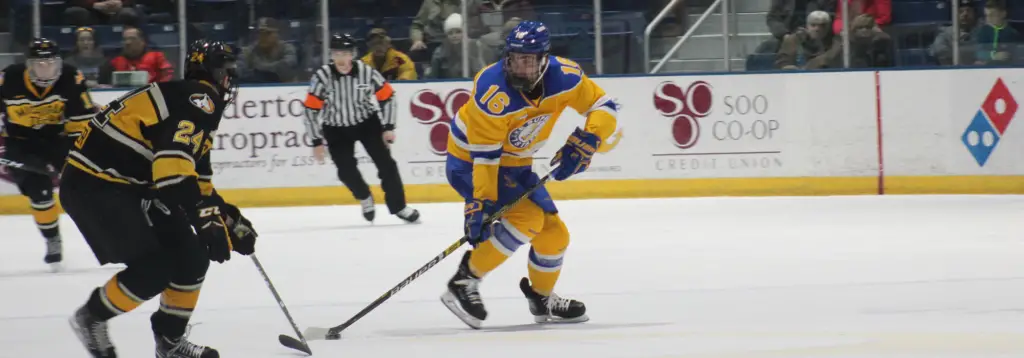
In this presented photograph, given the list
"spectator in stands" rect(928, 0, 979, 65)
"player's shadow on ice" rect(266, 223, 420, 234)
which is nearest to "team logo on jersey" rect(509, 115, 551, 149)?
"player's shadow on ice" rect(266, 223, 420, 234)

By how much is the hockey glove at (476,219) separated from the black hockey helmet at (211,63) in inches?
44.0

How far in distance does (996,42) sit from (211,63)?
7.71 m

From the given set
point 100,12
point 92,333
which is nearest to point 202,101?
point 92,333

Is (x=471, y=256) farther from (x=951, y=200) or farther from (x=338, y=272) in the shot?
(x=951, y=200)

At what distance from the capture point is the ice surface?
441cm

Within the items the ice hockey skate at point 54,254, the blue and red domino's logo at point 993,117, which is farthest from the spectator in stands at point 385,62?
the blue and red domino's logo at point 993,117

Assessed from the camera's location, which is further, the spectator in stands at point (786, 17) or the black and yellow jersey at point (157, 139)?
the spectator in stands at point (786, 17)

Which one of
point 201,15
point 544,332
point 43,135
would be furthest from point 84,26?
point 544,332

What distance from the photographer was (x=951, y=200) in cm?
948

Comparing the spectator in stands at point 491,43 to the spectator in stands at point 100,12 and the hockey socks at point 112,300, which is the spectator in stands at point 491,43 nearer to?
the spectator in stands at point 100,12

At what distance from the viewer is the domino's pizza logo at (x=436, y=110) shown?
10.2 m

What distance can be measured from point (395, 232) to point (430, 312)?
317cm

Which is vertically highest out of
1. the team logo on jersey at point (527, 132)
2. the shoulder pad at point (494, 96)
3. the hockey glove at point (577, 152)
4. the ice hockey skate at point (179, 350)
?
the shoulder pad at point (494, 96)

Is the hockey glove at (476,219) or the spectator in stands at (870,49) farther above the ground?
the spectator in stands at (870,49)
